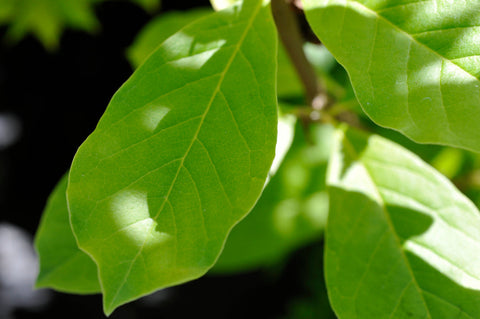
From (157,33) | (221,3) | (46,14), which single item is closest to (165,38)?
(157,33)

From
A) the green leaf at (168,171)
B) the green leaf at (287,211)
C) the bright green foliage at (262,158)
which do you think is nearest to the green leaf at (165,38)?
the green leaf at (287,211)

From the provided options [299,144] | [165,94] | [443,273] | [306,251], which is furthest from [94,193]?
[306,251]

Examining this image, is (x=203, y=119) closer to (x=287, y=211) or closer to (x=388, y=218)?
(x=388, y=218)

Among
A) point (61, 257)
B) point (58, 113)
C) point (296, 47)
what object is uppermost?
point (296, 47)

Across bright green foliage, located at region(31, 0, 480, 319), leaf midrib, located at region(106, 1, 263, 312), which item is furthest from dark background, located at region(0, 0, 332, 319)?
leaf midrib, located at region(106, 1, 263, 312)

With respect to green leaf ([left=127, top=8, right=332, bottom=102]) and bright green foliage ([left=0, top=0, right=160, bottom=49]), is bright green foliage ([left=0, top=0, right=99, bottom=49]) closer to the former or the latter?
bright green foliage ([left=0, top=0, right=160, bottom=49])
